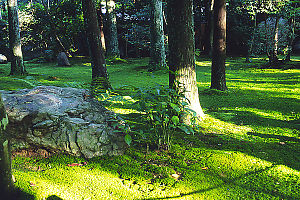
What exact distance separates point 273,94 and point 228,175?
532cm

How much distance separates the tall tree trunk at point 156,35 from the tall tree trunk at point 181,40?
9.20 m

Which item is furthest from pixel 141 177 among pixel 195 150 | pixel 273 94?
pixel 273 94

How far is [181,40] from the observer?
406 centimetres

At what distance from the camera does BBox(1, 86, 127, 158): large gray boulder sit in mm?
2748

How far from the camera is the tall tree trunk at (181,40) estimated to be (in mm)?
3977

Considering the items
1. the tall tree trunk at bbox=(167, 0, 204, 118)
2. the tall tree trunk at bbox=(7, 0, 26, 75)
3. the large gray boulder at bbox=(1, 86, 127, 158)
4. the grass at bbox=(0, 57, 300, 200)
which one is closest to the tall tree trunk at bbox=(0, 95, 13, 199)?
the grass at bbox=(0, 57, 300, 200)

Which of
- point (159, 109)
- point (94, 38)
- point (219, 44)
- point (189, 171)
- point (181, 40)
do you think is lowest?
point (189, 171)

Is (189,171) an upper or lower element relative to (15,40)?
lower

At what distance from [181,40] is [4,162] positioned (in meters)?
3.39

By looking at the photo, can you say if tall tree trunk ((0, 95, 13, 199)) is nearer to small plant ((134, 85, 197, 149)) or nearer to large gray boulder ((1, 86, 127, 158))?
large gray boulder ((1, 86, 127, 158))

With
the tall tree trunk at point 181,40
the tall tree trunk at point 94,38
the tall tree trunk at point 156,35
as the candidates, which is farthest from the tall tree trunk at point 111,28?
the tall tree trunk at point 181,40

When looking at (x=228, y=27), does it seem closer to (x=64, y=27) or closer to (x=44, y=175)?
(x=64, y=27)

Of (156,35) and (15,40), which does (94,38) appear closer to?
(15,40)

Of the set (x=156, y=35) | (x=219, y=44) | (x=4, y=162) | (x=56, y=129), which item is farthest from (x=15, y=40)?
(x=4, y=162)
